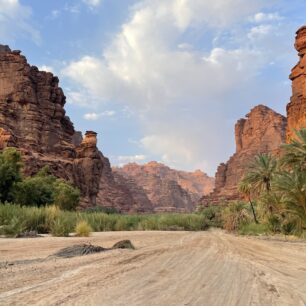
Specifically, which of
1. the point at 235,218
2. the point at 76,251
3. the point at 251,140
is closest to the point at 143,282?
the point at 76,251

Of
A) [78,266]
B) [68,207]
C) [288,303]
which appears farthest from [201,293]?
[68,207]

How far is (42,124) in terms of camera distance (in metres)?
84.2

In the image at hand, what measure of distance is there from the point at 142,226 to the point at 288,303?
3581 cm

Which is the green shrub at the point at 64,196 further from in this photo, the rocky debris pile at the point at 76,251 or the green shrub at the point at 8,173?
the rocky debris pile at the point at 76,251

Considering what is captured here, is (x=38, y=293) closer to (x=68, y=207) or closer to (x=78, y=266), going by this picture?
(x=78, y=266)

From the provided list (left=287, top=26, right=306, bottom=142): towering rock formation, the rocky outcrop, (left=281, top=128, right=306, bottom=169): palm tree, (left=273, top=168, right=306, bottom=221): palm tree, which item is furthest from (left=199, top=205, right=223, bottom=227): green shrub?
the rocky outcrop

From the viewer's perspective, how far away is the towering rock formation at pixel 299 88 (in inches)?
2429

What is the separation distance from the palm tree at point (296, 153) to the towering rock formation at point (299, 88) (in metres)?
34.5

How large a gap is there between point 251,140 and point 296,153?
390 feet

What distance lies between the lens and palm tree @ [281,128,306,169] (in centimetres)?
2708

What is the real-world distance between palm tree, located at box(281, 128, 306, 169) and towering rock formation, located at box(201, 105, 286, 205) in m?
100

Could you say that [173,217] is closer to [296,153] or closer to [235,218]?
[235,218]

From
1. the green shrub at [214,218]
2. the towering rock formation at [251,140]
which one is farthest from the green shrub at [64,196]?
the towering rock formation at [251,140]

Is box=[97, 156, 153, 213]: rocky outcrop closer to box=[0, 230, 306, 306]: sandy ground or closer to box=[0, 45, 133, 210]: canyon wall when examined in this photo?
box=[0, 45, 133, 210]: canyon wall
